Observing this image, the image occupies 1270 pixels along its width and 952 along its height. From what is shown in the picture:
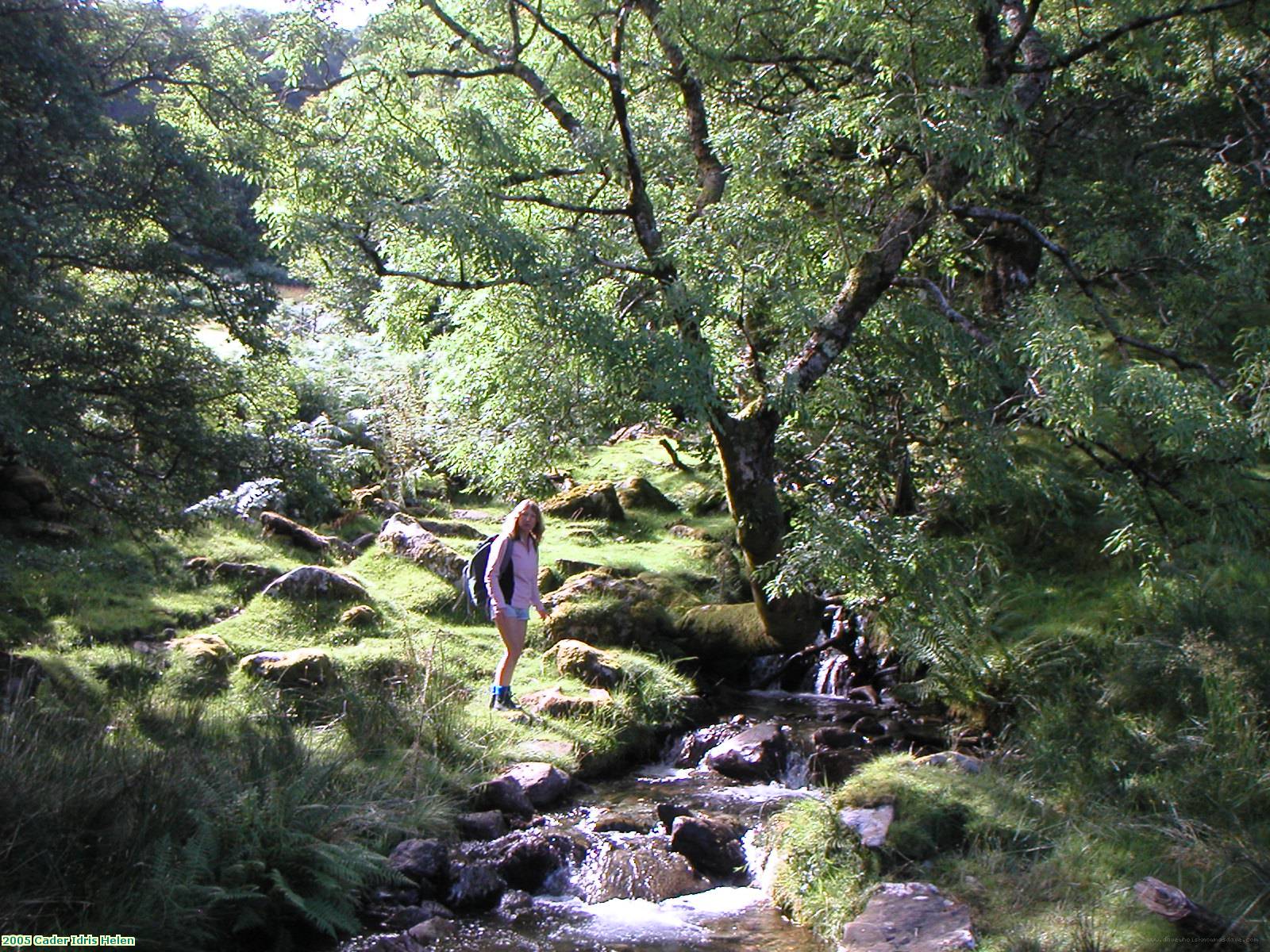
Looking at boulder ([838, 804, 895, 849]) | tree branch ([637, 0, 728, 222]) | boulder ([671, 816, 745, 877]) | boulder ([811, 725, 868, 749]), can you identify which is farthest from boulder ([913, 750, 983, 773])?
tree branch ([637, 0, 728, 222])

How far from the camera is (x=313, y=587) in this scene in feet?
35.4

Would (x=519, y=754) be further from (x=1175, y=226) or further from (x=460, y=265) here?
(x=1175, y=226)

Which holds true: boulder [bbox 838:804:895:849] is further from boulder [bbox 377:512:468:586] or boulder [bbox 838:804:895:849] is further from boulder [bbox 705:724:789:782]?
boulder [bbox 377:512:468:586]

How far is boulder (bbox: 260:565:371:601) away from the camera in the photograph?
10.7 metres

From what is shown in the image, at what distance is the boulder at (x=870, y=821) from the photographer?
22.6 ft

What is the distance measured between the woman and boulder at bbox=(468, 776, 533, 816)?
147 cm

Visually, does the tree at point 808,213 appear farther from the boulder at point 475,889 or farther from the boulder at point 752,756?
the boulder at point 475,889

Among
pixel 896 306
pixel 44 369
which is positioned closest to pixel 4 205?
pixel 44 369

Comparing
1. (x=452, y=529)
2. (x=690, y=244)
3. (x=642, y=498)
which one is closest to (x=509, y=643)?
(x=690, y=244)

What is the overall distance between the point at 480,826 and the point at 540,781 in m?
0.90

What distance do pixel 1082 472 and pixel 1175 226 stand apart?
2771mm

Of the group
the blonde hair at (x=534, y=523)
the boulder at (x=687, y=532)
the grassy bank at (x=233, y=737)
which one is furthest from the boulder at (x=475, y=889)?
the boulder at (x=687, y=532)

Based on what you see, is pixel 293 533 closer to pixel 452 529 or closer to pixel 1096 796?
pixel 452 529

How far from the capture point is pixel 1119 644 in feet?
29.0
